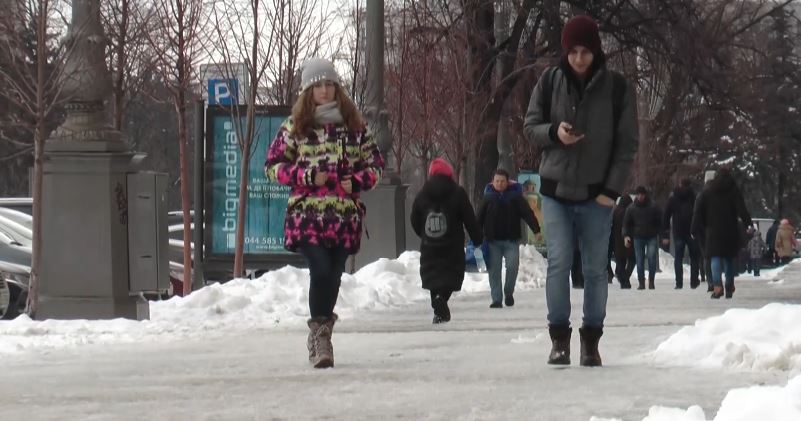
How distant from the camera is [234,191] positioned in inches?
846

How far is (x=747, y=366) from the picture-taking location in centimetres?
816

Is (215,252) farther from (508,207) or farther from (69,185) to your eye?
(69,185)

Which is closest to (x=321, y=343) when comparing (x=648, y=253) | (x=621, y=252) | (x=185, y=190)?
(x=185, y=190)

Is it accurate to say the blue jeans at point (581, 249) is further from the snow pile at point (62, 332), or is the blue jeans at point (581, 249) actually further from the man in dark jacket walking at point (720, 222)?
the man in dark jacket walking at point (720, 222)

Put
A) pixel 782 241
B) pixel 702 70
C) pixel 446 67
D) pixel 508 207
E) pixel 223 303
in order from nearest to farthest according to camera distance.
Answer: pixel 223 303, pixel 508 207, pixel 702 70, pixel 446 67, pixel 782 241

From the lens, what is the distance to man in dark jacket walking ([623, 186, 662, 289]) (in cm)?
2419

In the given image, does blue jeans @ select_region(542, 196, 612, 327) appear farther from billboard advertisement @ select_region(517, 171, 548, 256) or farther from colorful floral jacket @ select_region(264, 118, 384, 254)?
billboard advertisement @ select_region(517, 171, 548, 256)

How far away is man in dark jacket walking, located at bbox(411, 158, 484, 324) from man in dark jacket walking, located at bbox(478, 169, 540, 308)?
2.28 metres

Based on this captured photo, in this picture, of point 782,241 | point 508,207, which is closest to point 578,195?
point 508,207

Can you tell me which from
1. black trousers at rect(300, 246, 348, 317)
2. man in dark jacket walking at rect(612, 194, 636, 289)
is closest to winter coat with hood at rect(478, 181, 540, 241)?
man in dark jacket walking at rect(612, 194, 636, 289)

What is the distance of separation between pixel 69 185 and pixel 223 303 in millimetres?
1726

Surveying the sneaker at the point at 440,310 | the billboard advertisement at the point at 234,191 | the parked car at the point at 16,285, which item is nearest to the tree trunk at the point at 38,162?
the sneaker at the point at 440,310

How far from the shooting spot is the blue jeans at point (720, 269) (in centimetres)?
1930

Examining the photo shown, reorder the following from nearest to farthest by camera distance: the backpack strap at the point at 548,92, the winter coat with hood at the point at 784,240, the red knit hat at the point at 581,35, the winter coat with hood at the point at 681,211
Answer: the red knit hat at the point at 581,35 → the backpack strap at the point at 548,92 → the winter coat with hood at the point at 681,211 → the winter coat with hood at the point at 784,240
